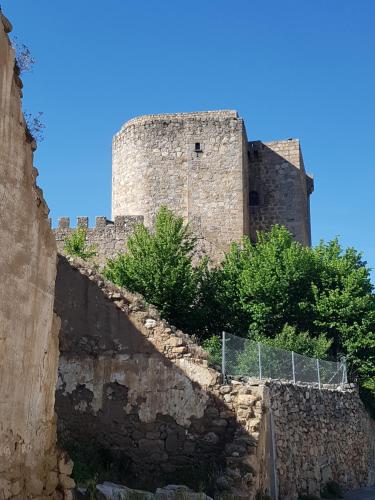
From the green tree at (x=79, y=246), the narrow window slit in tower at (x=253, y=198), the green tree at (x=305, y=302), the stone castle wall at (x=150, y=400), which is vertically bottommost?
the stone castle wall at (x=150, y=400)

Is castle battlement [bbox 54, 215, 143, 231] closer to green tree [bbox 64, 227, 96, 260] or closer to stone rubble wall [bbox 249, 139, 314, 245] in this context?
green tree [bbox 64, 227, 96, 260]

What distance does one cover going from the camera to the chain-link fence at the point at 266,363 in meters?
13.3

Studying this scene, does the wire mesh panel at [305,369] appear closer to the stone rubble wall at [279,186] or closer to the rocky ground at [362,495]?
the rocky ground at [362,495]

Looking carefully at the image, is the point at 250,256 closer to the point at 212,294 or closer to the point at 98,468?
the point at 212,294

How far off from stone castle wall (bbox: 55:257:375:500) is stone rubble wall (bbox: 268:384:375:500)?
8 centimetres

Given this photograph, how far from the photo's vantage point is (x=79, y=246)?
2786 centimetres

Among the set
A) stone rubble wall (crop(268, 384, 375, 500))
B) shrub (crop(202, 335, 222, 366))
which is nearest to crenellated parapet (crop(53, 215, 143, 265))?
shrub (crop(202, 335, 222, 366))

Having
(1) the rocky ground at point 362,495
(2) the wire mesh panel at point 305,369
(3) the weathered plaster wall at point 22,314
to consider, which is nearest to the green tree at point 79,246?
(2) the wire mesh panel at point 305,369

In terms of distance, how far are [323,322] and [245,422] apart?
11585mm

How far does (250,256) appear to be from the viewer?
25.7 meters

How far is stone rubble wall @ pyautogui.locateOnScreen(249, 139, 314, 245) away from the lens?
35625 millimetres

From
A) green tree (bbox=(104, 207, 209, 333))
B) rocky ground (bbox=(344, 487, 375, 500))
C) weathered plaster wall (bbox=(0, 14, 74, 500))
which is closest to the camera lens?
weathered plaster wall (bbox=(0, 14, 74, 500))

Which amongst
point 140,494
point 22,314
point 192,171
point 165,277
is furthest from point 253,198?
point 22,314

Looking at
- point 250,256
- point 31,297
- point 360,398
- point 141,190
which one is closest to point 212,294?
point 250,256
